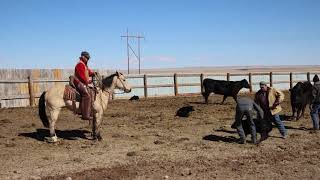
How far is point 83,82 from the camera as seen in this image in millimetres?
11492

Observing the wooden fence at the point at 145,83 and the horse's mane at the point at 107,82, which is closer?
the horse's mane at the point at 107,82

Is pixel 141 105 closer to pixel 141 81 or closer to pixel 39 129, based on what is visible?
pixel 141 81

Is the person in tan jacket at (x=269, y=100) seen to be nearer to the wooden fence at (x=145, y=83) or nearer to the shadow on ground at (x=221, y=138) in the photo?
the shadow on ground at (x=221, y=138)

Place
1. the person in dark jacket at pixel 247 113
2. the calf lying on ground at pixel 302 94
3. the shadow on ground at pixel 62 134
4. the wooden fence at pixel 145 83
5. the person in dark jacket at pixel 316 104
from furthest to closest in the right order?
the wooden fence at pixel 145 83 → the calf lying on ground at pixel 302 94 → the person in dark jacket at pixel 316 104 → the shadow on ground at pixel 62 134 → the person in dark jacket at pixel 247 113

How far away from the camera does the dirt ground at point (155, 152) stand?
28.2 feet

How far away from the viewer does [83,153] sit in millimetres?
10297

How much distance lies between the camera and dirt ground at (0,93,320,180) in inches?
338

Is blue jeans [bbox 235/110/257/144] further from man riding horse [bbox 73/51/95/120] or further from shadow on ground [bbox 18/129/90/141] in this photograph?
shadow on ground [bbox 18/129/90/141]

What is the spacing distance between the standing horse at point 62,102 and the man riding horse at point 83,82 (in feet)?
0.93

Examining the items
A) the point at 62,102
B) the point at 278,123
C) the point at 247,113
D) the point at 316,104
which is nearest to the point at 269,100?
the point at 278,123

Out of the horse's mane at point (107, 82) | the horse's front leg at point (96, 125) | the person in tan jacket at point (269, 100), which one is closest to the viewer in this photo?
the person in tan jacket at point (269, 100)

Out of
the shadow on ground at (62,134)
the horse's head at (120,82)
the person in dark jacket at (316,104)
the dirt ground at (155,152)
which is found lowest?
the dirt ground at (155,152)

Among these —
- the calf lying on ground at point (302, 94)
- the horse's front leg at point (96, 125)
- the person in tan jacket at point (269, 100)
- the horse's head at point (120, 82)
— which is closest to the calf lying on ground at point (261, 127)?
the person in tan jacket at point (269, 100)

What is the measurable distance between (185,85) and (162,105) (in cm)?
727
